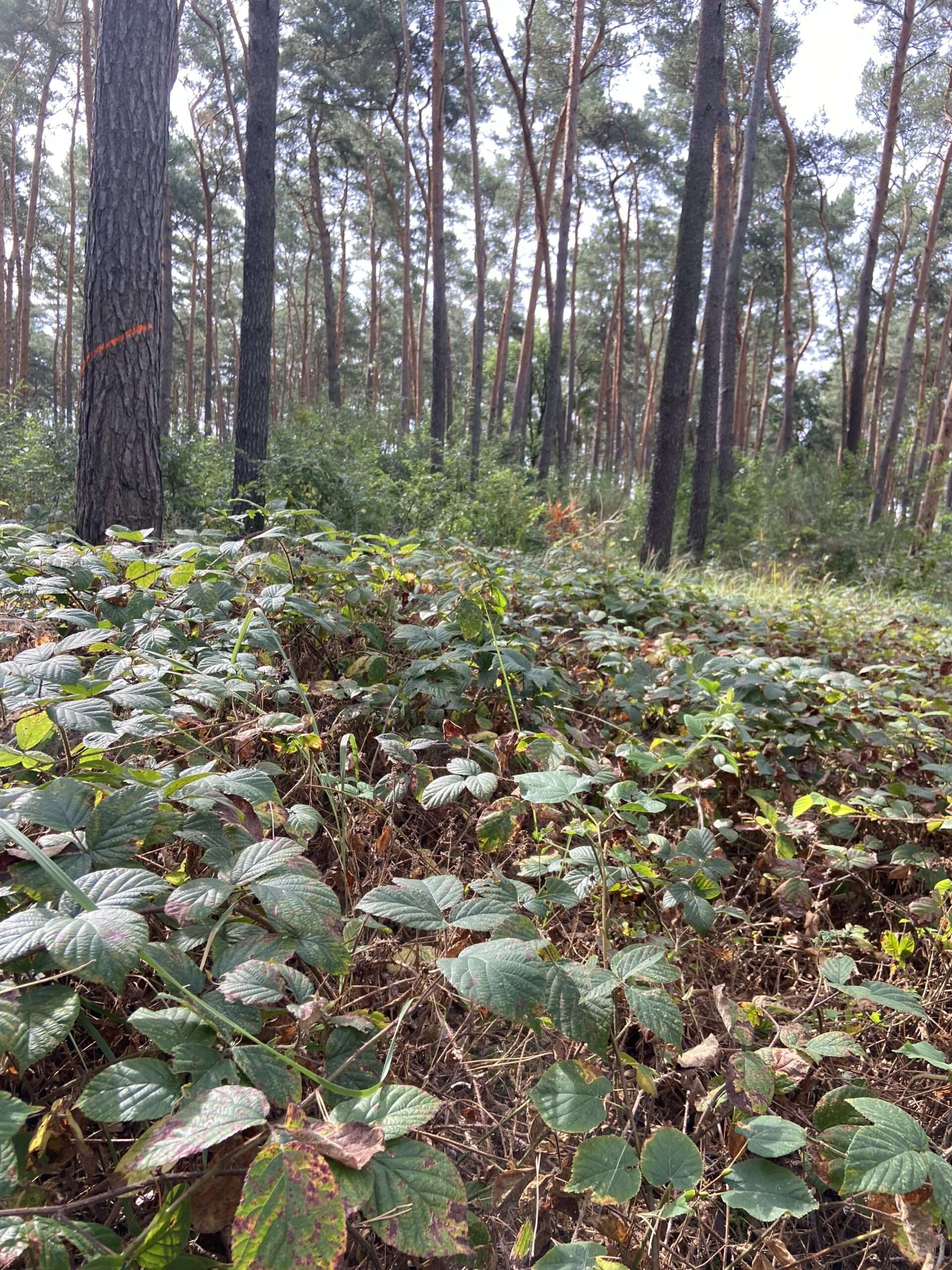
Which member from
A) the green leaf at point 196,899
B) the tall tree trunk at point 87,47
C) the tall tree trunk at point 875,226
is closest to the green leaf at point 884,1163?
the green leaf at point 196,899

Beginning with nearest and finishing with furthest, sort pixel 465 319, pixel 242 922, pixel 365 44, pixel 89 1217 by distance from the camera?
1. pixel 89 1217
2. pixel 242 922
3. pixel 365 44
4. pixel 465 319

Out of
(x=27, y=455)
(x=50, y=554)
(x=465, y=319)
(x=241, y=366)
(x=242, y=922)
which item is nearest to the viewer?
(x=242, y=922)

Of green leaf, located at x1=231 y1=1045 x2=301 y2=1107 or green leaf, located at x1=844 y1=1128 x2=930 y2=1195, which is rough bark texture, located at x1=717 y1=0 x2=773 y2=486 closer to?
green leaf, located at x1=844 y1=1128 x2=930 y2=1195

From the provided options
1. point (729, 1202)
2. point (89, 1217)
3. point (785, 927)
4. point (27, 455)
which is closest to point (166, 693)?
point (89, 1217)

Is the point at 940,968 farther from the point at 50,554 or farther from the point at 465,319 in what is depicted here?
the point at 465,319

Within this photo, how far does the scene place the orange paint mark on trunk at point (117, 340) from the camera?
11.2ft

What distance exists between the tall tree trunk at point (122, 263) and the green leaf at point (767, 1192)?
133 inches

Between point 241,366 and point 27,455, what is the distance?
2456mm

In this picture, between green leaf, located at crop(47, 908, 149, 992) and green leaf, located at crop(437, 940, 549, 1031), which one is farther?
green leaf, located at crop(437, 940, 549, 1031)

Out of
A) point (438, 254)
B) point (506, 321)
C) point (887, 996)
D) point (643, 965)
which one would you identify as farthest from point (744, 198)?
point (643, 965)

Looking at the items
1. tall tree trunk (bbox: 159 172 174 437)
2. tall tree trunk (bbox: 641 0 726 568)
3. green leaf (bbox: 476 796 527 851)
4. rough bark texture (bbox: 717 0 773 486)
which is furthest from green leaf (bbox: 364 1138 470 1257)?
rough bark texture (bbox: 717 0 773 486)

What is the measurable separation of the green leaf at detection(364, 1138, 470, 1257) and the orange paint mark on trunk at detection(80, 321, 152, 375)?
3.60 metres

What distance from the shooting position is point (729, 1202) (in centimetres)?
93

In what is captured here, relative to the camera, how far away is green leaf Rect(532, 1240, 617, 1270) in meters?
0.86
